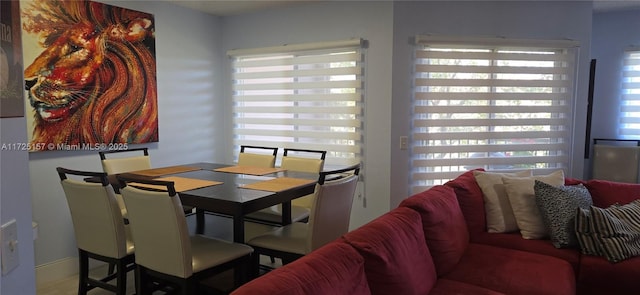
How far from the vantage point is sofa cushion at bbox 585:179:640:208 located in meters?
2.71

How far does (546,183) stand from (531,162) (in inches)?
53.6

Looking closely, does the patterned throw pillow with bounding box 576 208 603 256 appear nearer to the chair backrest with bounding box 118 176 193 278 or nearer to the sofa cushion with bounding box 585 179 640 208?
the sofa cushion with bounding box 585 179 640 208

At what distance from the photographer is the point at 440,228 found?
2.16m

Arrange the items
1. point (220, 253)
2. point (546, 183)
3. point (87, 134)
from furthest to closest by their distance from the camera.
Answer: point (87, 134) → point (546, 183) → point (220, 253)

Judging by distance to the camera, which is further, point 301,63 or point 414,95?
point 301,63

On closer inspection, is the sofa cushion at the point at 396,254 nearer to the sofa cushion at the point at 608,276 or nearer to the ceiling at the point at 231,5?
the sofa cushion at the point at 608,276

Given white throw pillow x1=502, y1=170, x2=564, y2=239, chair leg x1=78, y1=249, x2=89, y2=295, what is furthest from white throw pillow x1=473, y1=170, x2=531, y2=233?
chair leg x1=78, y1=249, x2=89, y2=295

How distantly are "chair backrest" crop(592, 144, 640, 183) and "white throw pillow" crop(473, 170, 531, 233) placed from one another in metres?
2.23

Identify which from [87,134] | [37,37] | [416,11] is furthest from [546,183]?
[37,37]

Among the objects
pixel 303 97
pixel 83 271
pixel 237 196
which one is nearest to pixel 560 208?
pixel 237 196

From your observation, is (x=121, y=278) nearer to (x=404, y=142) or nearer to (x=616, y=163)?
(x=404, y=142)

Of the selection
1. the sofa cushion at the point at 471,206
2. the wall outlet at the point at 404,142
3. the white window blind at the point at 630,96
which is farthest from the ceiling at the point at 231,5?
the white window blind at the point at 630,96

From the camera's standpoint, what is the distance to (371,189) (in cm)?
385

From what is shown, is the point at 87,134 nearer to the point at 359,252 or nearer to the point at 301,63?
the point at 301,63
